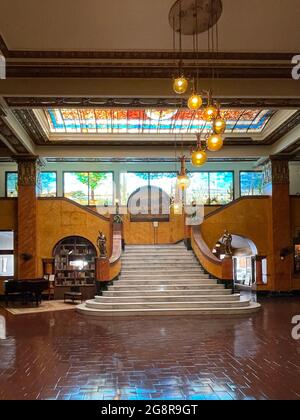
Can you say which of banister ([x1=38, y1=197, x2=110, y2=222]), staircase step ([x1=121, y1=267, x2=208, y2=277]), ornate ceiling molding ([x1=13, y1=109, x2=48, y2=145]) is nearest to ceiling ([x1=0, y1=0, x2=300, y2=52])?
ornate ceiling molding ([x1=13, y1=109, x2=48, y2=145])

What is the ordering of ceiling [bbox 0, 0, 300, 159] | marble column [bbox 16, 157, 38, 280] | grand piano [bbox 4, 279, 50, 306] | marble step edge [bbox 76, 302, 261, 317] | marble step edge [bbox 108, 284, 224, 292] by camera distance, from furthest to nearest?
marble column [bbox 16, 157, 38, 280] < grand piano [bbox 4, 279, 50, 306] < marble step edge [bbox 108, 284, 224, 292] < marble step edge [bbox 76, 302, 261, 317] < ceiling [bbox 0, 0, 300, 159]

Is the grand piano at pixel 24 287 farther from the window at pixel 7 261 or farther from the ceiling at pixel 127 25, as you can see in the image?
the ceiling at pixel 127 25

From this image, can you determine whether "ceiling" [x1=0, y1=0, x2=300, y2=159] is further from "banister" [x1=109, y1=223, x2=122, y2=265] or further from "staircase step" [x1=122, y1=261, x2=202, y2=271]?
"staircase step" [x1=122, y1=261, x2=202, y2=271]

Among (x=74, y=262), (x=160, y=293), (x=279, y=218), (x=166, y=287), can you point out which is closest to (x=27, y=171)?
(x=74, y=262)

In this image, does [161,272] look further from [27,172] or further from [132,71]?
[132,71]

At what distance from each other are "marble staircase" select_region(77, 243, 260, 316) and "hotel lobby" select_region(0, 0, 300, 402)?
2.3 inches

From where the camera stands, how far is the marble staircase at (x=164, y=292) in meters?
11.9

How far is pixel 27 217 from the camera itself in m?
17.0

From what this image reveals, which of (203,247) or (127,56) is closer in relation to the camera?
(127,56)

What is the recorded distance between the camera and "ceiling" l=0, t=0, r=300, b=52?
7324 mm

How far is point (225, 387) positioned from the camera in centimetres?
533

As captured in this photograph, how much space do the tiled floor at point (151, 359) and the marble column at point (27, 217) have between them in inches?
234

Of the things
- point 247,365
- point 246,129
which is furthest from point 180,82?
point 246,129

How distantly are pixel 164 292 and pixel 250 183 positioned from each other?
10.6 m
